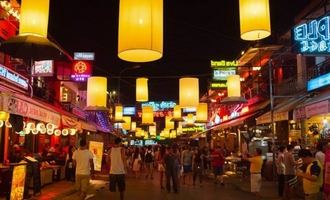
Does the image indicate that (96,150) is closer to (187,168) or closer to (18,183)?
(187,168)

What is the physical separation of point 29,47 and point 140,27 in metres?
2.99

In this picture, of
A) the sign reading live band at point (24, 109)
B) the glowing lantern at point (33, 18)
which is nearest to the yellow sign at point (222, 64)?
the sign reading live band at point (24, 109)

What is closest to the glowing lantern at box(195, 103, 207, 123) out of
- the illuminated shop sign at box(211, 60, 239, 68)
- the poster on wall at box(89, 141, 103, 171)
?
the illuminated shop sign at box(211, 60, 239, 68)

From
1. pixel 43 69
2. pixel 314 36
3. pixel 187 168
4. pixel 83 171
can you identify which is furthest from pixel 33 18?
pixel 187 168

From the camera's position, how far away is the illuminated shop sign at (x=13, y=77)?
19.8m

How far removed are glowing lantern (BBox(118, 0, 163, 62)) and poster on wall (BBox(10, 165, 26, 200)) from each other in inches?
Result: 276

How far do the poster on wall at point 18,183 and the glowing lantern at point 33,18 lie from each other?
5185 millimetres

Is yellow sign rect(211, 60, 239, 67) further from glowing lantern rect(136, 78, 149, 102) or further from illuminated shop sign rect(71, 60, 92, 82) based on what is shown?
glowing lantern rect(136, 78, 149, 102)

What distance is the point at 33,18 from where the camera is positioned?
10664 millimetres

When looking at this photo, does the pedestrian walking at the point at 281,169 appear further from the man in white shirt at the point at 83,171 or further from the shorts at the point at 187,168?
the shorts at the point at 187,168

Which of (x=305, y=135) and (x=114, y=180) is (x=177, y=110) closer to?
(x=305, y=135)

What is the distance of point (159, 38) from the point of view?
877 cm

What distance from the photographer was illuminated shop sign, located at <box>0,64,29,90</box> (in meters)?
19.8

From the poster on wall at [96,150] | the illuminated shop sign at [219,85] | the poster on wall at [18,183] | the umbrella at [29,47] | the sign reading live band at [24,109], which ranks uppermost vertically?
the illuminated shop sign at [219,85]
